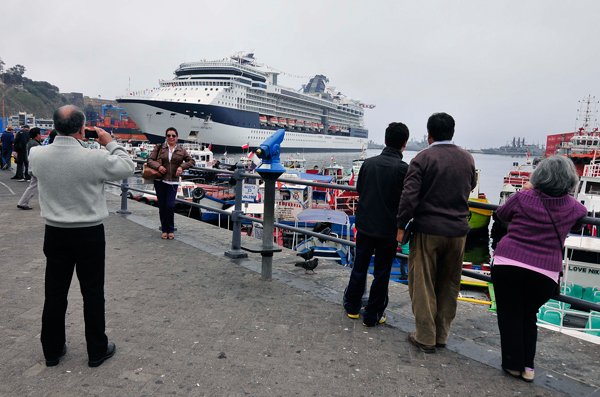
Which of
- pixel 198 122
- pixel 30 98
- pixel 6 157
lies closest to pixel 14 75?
pixel 30 98

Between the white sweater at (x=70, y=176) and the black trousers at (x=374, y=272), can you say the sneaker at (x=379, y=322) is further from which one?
the white sweater at (x=70, y=176)

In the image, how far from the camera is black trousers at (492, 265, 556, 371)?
274 cm

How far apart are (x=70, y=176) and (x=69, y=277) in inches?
26.9

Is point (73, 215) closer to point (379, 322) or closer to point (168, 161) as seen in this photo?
point (379, 322)

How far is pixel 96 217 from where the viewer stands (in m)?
2.74

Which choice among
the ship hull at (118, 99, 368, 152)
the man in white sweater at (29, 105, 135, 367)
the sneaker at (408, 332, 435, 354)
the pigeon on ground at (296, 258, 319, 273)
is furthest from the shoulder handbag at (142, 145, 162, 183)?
the ship hull at (118, 99, 368, 152)

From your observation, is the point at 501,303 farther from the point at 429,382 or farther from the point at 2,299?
the point at 2,299

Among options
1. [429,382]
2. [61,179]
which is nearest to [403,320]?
[429,382]

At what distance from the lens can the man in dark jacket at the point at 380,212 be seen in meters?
3.41

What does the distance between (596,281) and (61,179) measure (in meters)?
10.4

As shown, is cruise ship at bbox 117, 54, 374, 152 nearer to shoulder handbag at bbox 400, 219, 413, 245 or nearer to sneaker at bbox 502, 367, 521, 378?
shoulder handbag at bbox 400, 219, 413, 245

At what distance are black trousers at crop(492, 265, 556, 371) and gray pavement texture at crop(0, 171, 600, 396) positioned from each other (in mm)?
154

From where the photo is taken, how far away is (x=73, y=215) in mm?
2670

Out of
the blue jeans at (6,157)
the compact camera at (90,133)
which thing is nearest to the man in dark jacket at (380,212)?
the compact camera at (90,133)
